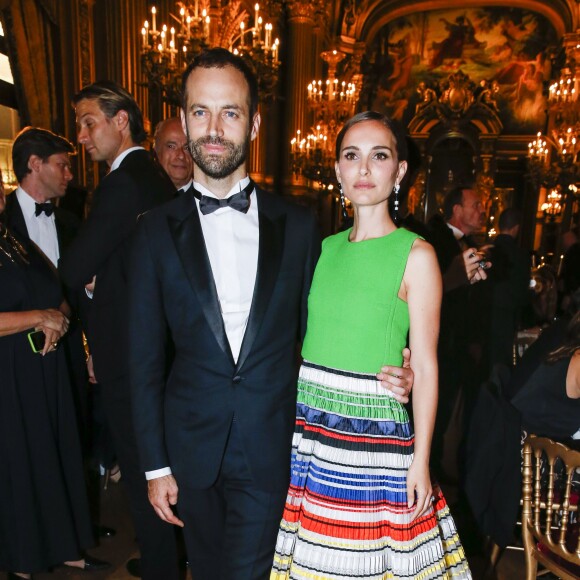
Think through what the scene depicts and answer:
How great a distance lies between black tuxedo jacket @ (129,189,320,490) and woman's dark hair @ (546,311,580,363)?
1.25 metres

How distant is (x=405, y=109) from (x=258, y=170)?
8.53 m

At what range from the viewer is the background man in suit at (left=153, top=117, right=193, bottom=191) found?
354 cm

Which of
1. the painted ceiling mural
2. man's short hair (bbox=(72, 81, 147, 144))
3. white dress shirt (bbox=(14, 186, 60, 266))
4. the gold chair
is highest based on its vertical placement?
the painted ceiling mural

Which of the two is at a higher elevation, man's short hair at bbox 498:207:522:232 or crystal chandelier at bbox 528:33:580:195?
crystal chandelier at bbox 528:33:580:195

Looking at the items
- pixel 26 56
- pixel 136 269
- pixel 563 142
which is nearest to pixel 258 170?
pixel 563 142

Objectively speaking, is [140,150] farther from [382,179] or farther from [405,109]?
[405,109]

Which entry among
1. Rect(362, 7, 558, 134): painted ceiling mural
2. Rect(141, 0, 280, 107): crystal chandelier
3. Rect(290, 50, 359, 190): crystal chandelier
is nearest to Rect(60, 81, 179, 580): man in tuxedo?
Rect(141, 0, 280, 107): crystal chandelier

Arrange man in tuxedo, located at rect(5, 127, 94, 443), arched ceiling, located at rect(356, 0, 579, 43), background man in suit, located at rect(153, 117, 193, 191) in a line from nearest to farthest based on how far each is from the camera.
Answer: man in tuxedo, located at rect(5, 127, 94, 443)
background man in suit, located at rect(153, 117, 193, 191)
arched ceiling, located at rect(356, 0, 579, 43)

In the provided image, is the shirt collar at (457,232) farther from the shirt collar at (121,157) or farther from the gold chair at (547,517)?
the shirt collar at (121,157)

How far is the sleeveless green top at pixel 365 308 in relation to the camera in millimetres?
1628

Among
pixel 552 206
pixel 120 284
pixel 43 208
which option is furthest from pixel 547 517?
pixel 552 206

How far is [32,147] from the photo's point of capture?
331cm

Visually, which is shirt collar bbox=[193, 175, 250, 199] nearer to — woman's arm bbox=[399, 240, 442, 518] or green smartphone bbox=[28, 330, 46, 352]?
woman's arm bbox=[399, 240, 442, 518]

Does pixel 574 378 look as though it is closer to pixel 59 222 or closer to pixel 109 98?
pixel 109 98
